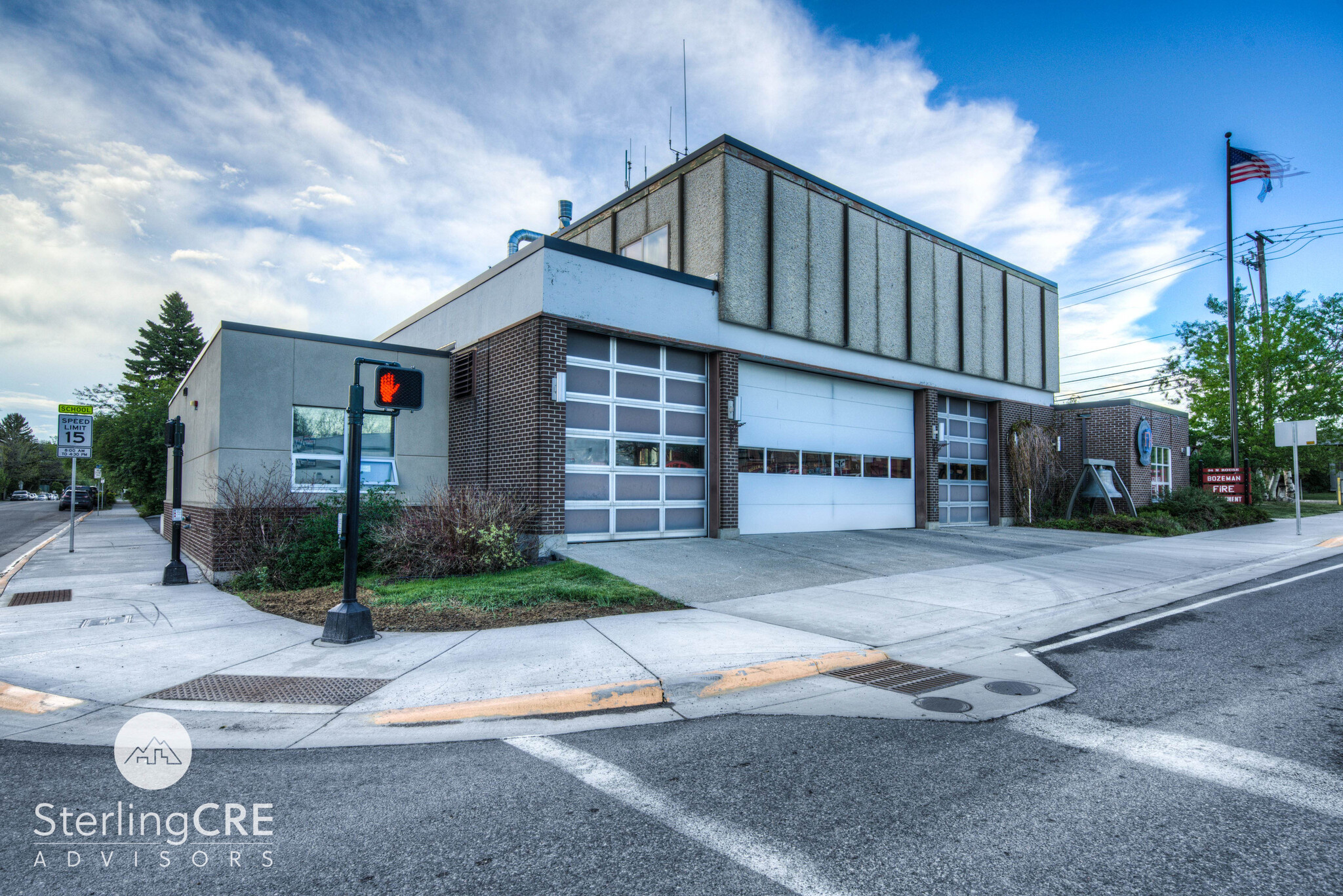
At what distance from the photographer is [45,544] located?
1880cm

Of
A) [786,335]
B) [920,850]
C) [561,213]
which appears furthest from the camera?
[561,213]

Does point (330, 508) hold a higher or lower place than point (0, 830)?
higher

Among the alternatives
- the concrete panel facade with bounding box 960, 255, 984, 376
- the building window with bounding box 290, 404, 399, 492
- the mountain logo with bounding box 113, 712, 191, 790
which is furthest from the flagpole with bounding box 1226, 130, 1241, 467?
the mountain logo with bounding box 113, 712, 191, 790

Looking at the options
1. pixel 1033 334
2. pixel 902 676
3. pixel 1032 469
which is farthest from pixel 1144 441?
pixel 902 676

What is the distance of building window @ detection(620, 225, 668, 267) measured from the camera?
16.4 metres

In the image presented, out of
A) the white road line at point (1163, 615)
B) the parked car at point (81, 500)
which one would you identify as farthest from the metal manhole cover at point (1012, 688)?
the parked car at point (81, 500)

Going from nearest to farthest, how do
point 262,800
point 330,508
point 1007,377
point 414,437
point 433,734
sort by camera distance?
point 262,800
point 433,734
point 330,508
point 414,437
point 1007,377

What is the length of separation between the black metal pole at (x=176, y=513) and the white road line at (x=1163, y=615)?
482 inches

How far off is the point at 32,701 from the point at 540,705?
3791 millimetres

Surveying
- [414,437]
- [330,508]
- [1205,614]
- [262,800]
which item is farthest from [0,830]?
[414,437]

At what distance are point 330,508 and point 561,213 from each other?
12252 mm

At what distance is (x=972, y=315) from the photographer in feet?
71.2

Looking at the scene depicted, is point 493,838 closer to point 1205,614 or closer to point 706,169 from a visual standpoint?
point 1205,614

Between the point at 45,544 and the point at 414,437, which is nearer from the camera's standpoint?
the point at 414,437
